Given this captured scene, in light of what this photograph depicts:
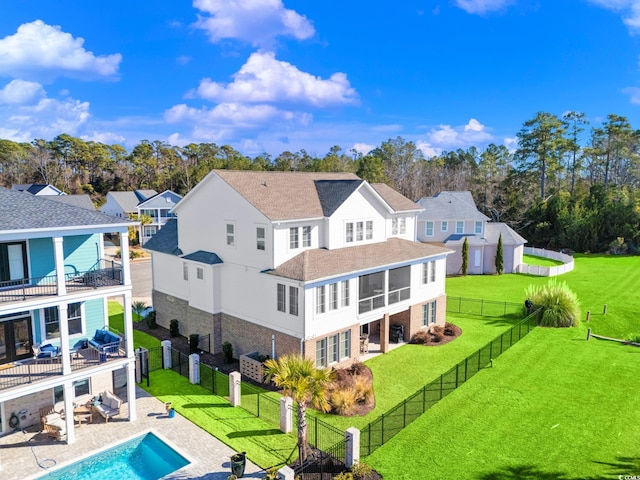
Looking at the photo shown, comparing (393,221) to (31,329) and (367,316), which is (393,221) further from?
(31,329)

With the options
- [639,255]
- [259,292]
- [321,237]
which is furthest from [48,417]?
[639,255]

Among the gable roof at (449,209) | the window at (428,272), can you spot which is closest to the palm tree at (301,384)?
the window at (428,272)

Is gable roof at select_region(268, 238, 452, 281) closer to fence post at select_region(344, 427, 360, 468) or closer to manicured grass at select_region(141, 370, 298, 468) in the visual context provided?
manicured grass at select_region(141, 370, 298, 468)

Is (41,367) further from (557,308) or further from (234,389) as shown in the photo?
(557,308)

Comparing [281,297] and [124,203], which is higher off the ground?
[124,203]

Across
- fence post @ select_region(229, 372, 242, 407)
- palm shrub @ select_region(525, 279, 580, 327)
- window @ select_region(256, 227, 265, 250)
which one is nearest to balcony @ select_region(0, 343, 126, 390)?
fence post @ select_region(229, 372, 242, 407)

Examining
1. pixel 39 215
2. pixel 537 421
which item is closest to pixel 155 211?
pixel 39 215
